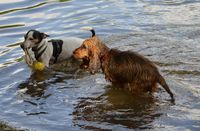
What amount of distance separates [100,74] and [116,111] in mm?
1962

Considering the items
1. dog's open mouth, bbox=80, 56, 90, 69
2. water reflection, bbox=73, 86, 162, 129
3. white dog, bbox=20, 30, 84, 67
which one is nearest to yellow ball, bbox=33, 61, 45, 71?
white dog, bbox=20, 30, 84, 67

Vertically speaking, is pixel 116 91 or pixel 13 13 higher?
pixel 13 13

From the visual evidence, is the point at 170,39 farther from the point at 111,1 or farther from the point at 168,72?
the point at 111,1

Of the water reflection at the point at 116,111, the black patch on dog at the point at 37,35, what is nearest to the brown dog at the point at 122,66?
the water reflection at the point at 116,111

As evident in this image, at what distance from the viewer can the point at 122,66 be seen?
8594 mm

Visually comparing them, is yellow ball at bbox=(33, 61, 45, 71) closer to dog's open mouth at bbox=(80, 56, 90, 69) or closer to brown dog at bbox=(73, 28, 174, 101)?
dog's open mouth at bbox=(80, 56, 90, 69)

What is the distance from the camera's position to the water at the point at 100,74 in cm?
787

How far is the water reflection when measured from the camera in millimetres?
7664

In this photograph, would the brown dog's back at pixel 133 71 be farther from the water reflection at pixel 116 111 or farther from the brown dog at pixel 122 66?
the water reflection at pixel 116 111

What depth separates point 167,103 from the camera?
328 inches

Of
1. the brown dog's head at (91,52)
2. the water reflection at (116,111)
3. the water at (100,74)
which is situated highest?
the brown dog's head at (91,52)

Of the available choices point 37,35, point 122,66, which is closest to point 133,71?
point 122,66

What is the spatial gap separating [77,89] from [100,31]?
148 inches

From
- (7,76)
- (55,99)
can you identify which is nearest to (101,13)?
(7,76)
